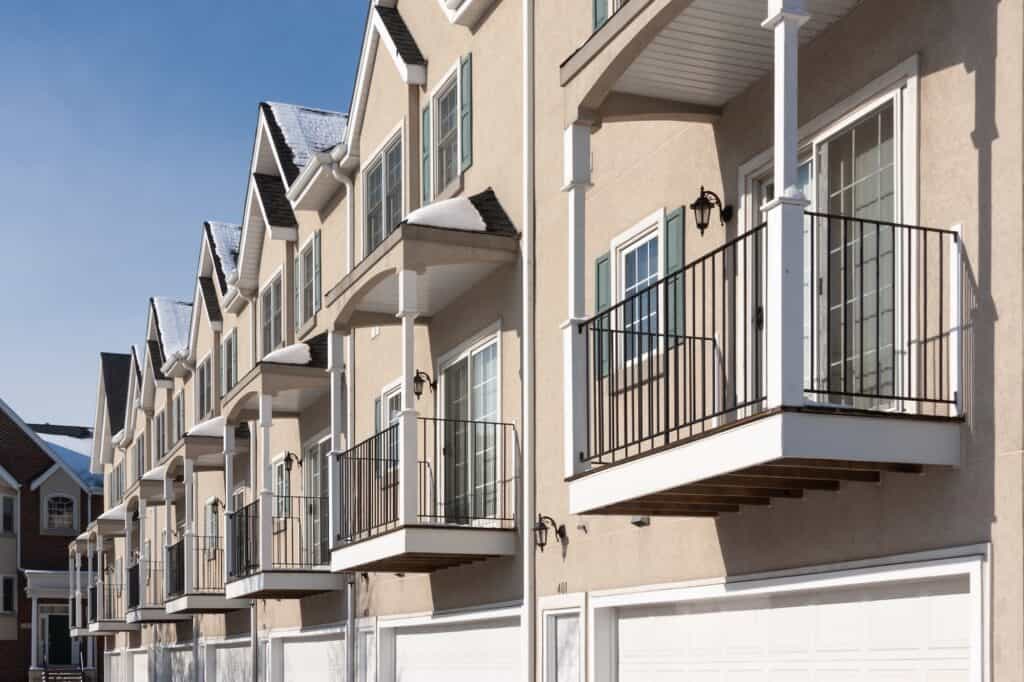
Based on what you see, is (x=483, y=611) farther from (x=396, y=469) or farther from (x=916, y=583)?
(x=916, y=583)

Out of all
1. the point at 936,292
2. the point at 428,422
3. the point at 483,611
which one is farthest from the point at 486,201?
the point at 936,292

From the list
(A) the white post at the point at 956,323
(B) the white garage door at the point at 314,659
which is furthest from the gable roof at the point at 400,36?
(A) the white post at the point at 956,323

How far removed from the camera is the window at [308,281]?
23953mm

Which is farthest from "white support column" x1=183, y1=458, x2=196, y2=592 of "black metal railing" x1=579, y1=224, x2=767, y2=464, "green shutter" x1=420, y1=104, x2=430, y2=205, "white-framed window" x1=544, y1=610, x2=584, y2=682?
"black metal railing" x1=579, y1=224, x2=767, y2=464

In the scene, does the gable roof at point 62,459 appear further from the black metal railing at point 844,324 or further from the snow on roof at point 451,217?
the black metal railing at point 844,324

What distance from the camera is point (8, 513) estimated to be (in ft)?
181

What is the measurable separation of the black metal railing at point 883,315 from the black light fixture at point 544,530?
4.47 meters

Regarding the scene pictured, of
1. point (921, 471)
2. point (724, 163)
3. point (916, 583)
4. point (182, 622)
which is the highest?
point (724, 163)

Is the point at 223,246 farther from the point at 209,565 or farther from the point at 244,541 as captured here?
the point at 244,541

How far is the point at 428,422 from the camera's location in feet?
58.2

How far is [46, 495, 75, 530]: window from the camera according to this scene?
55.8m

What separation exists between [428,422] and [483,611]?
9.37ft

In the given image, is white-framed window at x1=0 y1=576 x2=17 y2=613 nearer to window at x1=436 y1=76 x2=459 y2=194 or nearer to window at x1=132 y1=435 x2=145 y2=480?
window at x1=132 y1=435 x2=145 y2=480

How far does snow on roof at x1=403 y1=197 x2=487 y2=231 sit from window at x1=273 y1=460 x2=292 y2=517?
A: 10314mm
